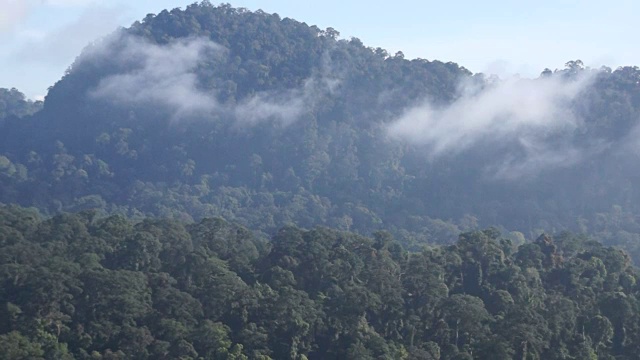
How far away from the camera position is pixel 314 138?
4825 inches

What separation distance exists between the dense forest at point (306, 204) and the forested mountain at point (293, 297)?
0.13 m

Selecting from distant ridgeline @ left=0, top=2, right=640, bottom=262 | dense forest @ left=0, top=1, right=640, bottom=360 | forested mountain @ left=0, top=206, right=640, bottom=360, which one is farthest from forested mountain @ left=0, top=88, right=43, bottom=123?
forested mountain @ left=0, top=206, right=640, bottom=360

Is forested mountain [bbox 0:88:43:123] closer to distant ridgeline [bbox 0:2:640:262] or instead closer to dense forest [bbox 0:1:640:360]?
dense forest [bbox 0:1:640:360]

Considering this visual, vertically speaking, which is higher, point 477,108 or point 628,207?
point 477,108

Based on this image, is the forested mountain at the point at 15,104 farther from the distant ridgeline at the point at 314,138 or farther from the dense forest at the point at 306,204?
the distant ridgeline at the point at 314,138

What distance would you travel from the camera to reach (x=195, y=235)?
69.0m

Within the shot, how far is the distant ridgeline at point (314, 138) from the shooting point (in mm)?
109438

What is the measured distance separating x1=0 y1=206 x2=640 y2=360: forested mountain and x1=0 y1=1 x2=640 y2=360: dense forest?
0.42 feet

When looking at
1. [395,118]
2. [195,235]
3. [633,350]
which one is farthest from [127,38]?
[633,350]

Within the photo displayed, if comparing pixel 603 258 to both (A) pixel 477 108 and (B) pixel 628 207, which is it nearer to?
(B) pixel 628 207

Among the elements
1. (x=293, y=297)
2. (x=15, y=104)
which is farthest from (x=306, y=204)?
(x=15, y=104)

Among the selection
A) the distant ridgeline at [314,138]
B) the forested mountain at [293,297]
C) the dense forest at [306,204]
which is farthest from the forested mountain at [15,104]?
the forested mountain at [293,297]

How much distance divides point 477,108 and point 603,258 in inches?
2459

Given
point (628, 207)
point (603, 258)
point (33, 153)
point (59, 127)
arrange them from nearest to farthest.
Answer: point (603, 258) → point (628, 207) → point (33, 153) → point (59, 127)
